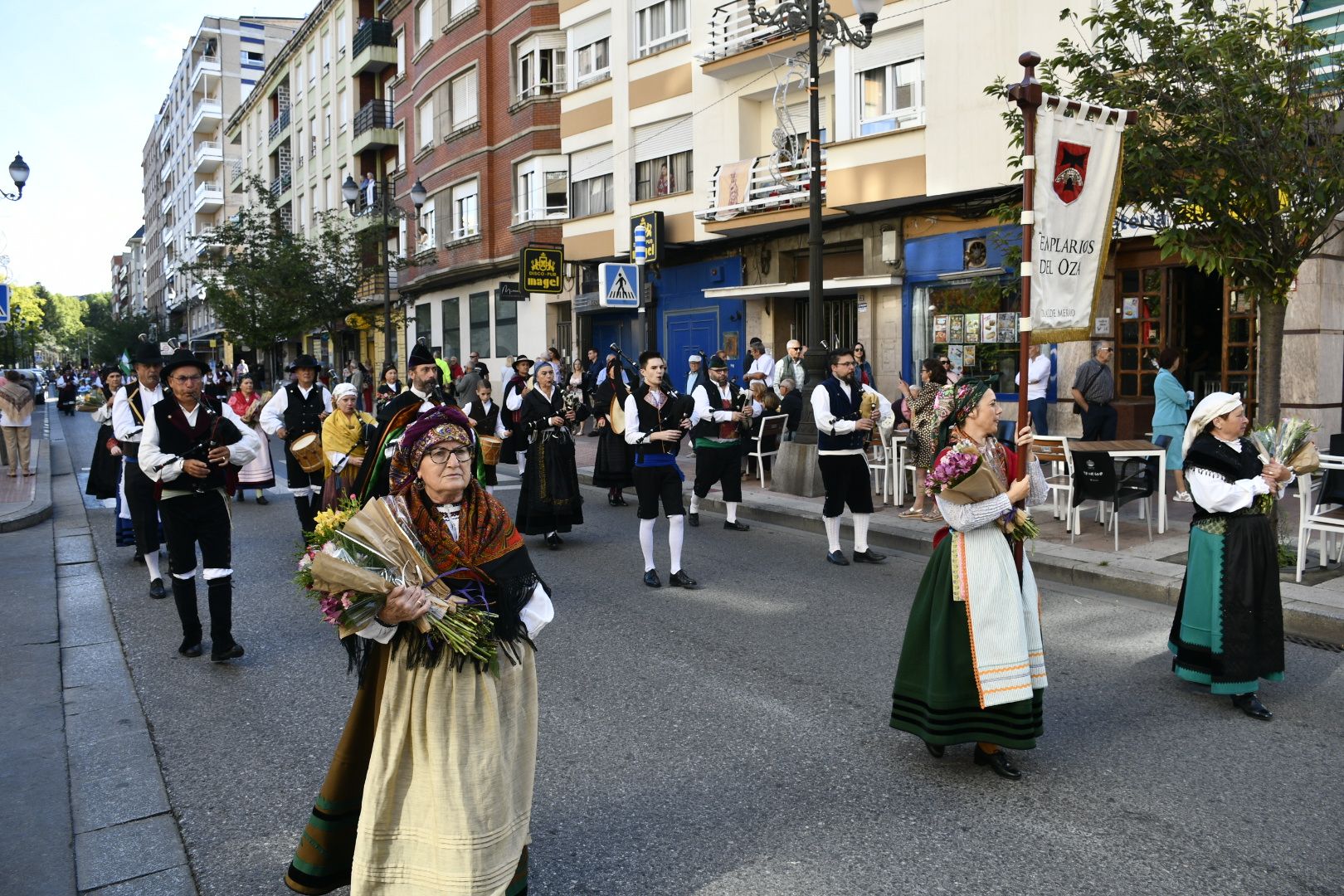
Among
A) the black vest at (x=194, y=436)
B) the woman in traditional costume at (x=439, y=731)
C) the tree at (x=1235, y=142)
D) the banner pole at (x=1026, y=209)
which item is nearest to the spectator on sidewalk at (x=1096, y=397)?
the tree at (x=1235, y=142)

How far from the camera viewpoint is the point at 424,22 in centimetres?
3334

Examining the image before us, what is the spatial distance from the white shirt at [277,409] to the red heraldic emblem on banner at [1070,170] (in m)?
7.49

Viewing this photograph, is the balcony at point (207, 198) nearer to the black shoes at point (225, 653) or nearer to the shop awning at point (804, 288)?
the shop awning at point (804, 288)

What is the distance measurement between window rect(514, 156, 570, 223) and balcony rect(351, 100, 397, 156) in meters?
13.0

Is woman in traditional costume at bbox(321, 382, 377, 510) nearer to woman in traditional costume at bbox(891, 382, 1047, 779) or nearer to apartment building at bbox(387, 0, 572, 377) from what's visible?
woman in traditional costume at bbox(891, 382, 1047, 779)

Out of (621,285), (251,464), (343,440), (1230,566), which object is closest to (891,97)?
(621,285)

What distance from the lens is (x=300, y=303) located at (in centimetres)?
3316

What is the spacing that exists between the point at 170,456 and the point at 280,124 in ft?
166

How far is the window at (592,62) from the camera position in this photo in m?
25.3

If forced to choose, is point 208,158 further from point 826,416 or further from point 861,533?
point 861,533

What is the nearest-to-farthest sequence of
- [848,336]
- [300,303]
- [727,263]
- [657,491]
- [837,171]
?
[657,491], [837,171], [848,336], [727,263], [300,303]

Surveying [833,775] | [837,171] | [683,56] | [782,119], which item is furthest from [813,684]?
[683,56]

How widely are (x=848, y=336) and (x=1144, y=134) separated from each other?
38.8 ft

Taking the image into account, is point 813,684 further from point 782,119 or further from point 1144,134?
point 782,119
